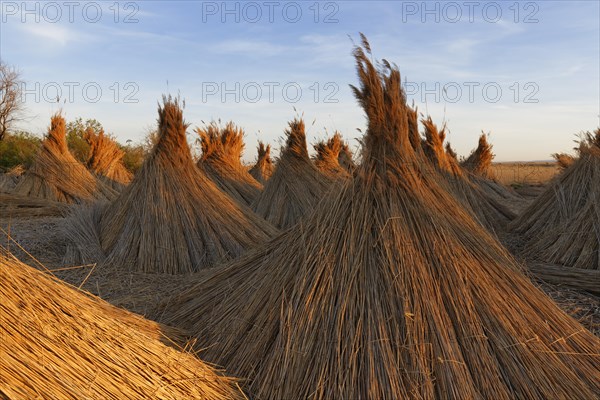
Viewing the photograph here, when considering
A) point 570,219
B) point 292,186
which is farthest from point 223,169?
point 570,219

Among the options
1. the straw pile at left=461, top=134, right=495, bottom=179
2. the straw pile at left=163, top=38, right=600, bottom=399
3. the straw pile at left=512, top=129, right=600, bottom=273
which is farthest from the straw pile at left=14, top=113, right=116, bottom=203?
the straw pile at left=461, top=134, right=495, bottom=179

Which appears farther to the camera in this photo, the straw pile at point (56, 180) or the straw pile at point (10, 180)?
the straw pile at point (10, 180)

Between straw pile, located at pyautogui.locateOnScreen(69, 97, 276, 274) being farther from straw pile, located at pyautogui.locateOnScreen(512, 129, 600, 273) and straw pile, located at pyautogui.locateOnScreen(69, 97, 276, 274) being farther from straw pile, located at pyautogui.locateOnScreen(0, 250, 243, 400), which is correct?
straw pile, located at pyautogui.locateOnScreen(512, 129, 600, 273)

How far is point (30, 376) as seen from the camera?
1690 mm

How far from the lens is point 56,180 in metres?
10.1

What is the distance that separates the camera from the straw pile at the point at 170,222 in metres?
5.20

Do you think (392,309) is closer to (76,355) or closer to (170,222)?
(76,355)

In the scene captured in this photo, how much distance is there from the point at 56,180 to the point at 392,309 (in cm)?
937

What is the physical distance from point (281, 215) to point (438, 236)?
5409 mm

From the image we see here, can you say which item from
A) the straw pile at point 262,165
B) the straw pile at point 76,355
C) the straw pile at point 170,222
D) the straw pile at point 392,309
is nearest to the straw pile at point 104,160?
the straw pile at point 262,165

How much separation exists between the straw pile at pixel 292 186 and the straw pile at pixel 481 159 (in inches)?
368

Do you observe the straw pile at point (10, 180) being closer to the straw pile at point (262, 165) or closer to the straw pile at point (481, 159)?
the straw pile at point (262, 165)

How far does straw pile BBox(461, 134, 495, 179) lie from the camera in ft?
54.2

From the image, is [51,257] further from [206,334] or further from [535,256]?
[535,256]
